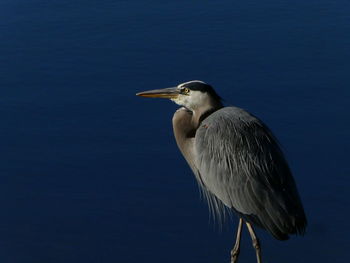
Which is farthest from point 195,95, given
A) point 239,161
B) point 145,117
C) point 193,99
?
point 145,117

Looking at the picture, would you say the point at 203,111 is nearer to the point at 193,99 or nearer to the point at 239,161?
the point at 193,99

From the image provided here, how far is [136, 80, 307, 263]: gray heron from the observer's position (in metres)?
5.34

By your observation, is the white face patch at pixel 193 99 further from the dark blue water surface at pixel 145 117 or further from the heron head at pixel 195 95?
the dark blue water surface at pixel 145 117

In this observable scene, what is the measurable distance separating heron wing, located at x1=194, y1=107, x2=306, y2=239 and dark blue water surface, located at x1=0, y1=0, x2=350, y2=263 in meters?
1.00

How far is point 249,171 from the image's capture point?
548 cm

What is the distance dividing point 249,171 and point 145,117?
2.44 m

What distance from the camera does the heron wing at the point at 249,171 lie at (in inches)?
209

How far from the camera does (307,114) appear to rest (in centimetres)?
770

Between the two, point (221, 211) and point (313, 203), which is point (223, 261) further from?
point (313, 203)

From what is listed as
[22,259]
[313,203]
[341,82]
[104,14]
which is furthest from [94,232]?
[104,14]

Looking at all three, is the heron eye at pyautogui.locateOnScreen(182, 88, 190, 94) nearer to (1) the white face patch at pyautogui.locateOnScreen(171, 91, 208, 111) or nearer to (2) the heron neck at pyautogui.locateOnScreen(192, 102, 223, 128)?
(1) the white face patch at pyautogui.locateOnScreen(171, 91, 208, 111)

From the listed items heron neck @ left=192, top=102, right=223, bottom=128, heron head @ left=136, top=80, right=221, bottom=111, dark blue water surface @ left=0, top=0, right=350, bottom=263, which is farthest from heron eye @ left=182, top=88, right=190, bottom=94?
dark blue water surface @ left=0, top=0, right=350, bottom=263

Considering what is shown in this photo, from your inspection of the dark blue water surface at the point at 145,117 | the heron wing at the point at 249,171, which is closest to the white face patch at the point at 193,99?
the heron wing at the point at 249,171

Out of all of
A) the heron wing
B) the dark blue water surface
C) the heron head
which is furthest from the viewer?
the dark blue water surface
